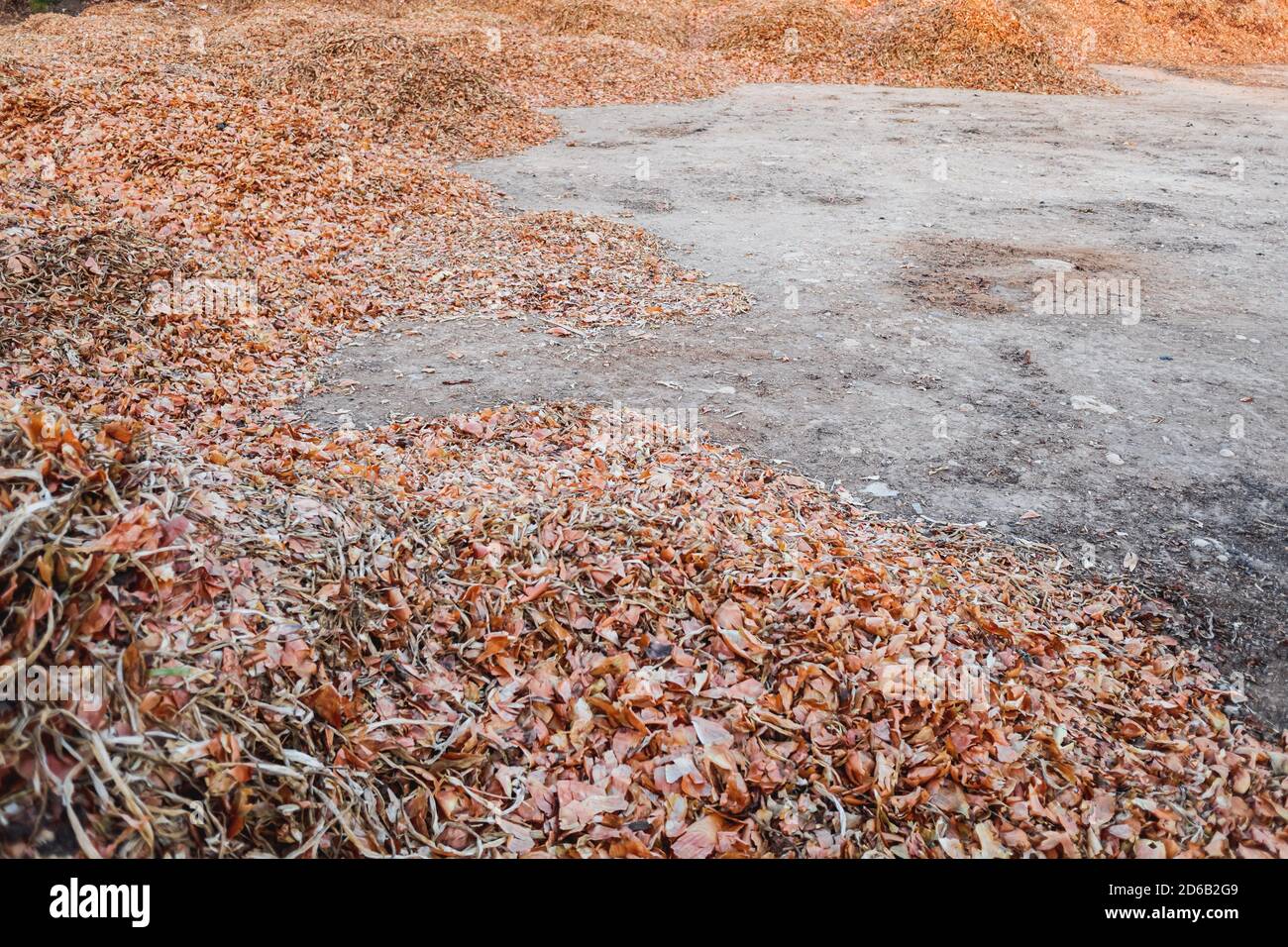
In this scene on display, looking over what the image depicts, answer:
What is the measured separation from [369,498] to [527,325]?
116 inches

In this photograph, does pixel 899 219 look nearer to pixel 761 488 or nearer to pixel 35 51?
pixel 761 488

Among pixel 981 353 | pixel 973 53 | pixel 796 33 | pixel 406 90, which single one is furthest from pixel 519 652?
pixel 796 33

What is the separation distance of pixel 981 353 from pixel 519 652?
437 centimetres

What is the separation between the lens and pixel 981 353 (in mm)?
6031

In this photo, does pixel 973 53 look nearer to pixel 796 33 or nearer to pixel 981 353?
pixel 796 33

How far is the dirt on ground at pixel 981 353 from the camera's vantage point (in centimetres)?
435

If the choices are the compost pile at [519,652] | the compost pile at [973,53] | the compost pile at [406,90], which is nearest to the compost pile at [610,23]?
the compost pile at [973,53]

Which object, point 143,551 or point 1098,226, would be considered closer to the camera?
point 143,551

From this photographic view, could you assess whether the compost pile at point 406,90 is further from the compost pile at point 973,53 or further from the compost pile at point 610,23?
the compost pile at point 973,53

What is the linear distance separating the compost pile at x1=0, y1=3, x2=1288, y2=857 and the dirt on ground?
16.2 inches

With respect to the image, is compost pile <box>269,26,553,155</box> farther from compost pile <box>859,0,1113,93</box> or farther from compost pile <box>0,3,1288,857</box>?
compost pile <box>859,0,1113,93</box>

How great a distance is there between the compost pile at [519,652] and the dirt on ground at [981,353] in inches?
16.2
